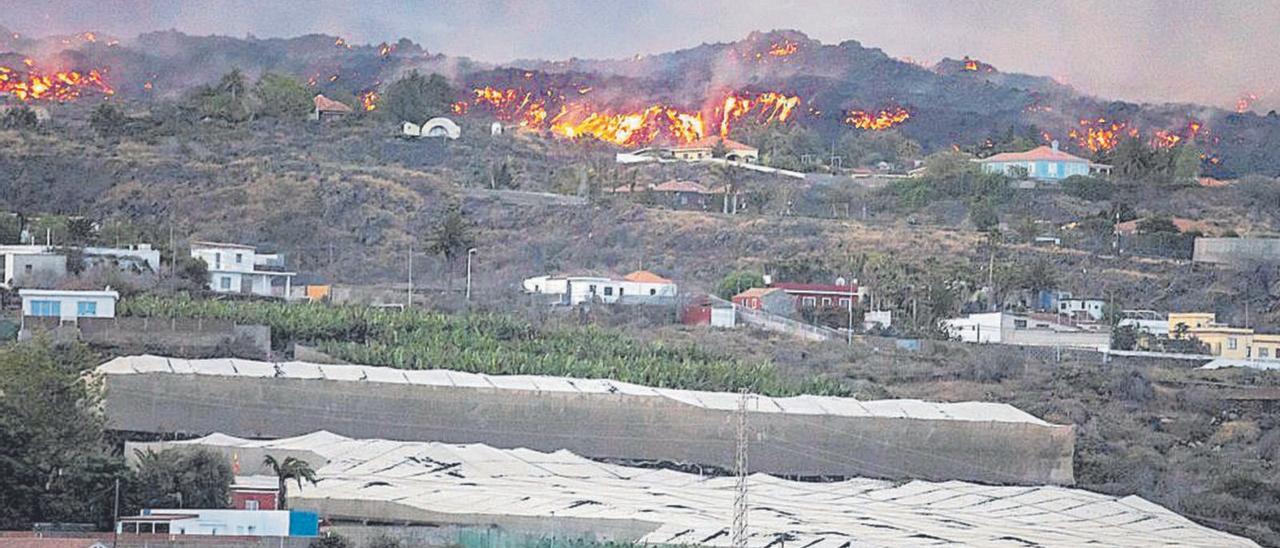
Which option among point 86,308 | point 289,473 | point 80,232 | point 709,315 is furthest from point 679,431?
point 80,232

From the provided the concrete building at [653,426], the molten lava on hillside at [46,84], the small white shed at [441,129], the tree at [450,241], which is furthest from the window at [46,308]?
the molten lava on hillside at [46,84]

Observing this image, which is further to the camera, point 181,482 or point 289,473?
point 289,473

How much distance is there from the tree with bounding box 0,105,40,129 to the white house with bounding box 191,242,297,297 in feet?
54.5

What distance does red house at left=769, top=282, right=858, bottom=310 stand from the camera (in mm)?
48094

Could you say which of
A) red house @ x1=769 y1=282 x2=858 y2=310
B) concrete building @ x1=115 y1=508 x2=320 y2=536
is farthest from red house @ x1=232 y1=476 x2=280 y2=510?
red house @ x1=769 y1=282 x2=858 y2=310

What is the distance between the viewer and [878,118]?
3548 inches

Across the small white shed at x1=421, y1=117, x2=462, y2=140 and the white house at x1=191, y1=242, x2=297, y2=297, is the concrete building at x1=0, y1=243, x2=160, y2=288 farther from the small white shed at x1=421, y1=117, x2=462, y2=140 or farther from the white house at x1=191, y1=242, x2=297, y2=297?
the small white shed at x1=421, y1=117, x2=462, y2=140

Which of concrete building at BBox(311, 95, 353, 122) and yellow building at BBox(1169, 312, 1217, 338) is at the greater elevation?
concrete building at BBox(311, 95, 353, 122)

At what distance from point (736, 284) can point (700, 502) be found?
72.0 ft

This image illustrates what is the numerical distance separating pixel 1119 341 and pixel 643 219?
15897 millimetres

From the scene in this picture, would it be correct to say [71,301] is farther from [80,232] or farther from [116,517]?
[116,517]

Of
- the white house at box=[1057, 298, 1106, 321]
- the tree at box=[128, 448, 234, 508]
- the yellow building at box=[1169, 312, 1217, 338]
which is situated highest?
the white house at box=[1057, 298, 1106, 321]

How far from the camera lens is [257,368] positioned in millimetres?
33000

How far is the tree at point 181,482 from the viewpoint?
2362cm
